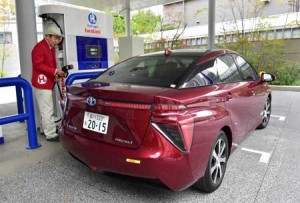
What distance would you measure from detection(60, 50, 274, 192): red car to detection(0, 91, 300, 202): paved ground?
0.59 feet

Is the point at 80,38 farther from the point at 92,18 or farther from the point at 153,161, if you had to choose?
the point at 153,161

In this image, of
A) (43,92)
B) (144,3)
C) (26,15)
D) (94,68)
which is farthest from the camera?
(144,3)

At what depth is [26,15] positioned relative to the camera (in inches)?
151

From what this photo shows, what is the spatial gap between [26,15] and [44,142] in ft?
6.08

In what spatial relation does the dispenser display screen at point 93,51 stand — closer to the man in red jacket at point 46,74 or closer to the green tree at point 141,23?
the man in red jacket at point 46,74

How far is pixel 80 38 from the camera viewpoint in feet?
14.5

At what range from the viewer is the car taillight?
1.87m

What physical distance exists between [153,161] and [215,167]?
81 cm

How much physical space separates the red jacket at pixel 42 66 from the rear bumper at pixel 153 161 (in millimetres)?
1730

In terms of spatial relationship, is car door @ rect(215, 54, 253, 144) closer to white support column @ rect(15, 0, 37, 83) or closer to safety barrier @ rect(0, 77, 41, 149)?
safety barrier @ rect(0, 77, 41, 149)

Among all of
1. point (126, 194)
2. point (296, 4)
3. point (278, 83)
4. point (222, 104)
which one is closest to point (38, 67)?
point (126, 194)

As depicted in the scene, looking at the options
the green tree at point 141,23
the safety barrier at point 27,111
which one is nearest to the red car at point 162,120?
the safety barrier at point 27,111

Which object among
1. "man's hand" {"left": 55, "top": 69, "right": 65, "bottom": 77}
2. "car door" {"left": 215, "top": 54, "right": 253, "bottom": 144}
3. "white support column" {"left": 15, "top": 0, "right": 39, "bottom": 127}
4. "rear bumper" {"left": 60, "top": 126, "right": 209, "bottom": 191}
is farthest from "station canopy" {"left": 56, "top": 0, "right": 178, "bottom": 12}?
"rear bumper" {"left": 60, "top": 126, "right": 209, "bottom": 191}

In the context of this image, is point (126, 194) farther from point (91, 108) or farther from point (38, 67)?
point (38, 67)
